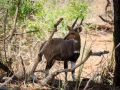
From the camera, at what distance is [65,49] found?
7.02m

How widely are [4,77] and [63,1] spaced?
35.9 ft

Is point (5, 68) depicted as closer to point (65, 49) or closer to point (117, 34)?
point (117, 34)

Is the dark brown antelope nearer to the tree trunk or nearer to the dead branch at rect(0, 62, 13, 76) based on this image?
the tree trunk

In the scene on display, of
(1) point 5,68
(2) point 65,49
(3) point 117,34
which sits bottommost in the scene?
(2) point 65,49

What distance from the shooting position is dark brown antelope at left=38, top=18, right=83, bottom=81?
6.81m

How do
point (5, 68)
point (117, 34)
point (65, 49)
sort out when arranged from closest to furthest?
point (5, 68) < point (117, 34) < point (65, 49)

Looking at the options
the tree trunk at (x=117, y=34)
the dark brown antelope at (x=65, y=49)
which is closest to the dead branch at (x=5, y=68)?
the tree trunk at (x=117, y=34)

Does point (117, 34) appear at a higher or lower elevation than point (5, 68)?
higher

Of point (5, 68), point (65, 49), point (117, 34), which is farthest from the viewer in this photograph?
point (65, 49)

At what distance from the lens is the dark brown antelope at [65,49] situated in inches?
268

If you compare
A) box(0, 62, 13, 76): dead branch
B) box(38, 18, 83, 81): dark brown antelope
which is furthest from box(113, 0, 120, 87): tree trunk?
box(38, 18, 83, 81): dark brown antelope

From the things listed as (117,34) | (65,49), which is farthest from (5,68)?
(65,49)

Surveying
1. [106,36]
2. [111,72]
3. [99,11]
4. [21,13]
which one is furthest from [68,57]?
[99,11]

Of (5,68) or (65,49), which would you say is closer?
(5,68)
